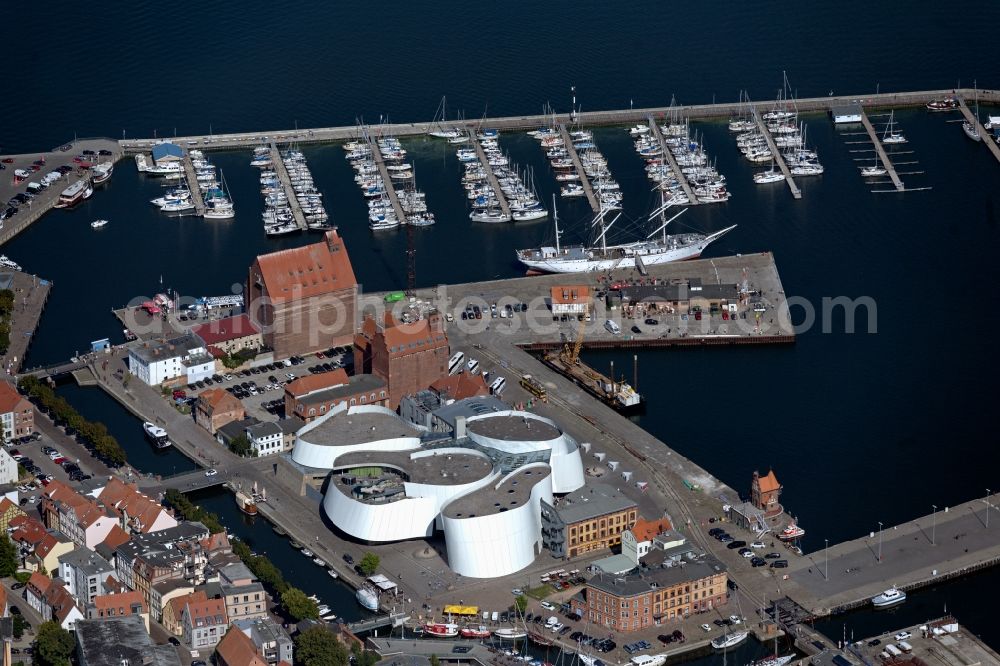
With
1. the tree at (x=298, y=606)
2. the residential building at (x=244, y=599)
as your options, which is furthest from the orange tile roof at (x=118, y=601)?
the tree at (x=298, y=606)

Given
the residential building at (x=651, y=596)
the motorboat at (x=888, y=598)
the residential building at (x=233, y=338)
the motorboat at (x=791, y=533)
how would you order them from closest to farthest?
the residential building at (x=651, y=596), the motorboat at (x=888, y=598), the motorboat at (x=791, y=533), the residential building at (x=233, y=338)

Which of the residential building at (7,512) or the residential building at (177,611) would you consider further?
the residential building at (7,512)

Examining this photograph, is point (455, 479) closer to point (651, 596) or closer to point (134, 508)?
point (651, 596)

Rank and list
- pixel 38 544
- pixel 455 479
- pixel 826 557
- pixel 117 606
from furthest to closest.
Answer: pixel 455 479 → pixel 826 557 → pixel 38 544 → pixel 117 606

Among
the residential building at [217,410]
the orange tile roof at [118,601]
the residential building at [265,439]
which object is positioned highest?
the residential building at [217,410]

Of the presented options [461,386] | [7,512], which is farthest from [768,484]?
[7,512]

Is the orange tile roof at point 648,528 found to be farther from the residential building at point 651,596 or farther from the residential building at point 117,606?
the residential building at point 117,606
